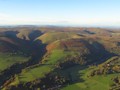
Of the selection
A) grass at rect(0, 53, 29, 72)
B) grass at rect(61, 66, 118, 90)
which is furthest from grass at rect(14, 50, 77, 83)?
grass at rect(61, 66, 118, 90)

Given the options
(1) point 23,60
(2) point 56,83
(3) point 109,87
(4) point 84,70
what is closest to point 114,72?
(4) point 84,70

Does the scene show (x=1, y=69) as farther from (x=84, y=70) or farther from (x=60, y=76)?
(x=84, y=70)

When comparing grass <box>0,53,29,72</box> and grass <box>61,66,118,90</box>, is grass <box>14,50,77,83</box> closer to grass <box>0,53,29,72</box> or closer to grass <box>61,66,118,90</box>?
grass <box>0,53,29,72</box>

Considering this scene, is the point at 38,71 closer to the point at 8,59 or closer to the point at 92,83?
the point at 8,59

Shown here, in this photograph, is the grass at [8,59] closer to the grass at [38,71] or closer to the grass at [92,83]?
the grass at [38,71]

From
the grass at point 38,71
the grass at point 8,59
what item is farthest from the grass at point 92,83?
the grass at point 8,59

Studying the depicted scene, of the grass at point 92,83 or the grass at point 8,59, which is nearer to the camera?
the grass at point 92,83

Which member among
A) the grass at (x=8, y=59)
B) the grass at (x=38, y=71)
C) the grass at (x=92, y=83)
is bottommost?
the grass at (x=92, y=83)

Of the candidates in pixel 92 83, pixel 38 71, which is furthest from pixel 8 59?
pixel 92 83

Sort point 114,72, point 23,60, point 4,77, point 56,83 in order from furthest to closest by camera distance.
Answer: point 23,60 → point 114,72 → point 4,77 → point 56,83

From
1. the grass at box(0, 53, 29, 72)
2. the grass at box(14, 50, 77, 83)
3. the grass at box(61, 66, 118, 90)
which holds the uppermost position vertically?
the grass at box(0, 53, 29, 72)

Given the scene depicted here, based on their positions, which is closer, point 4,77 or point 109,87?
point 109,87
